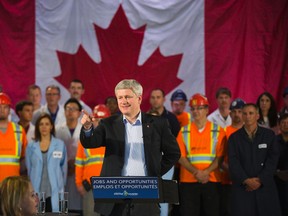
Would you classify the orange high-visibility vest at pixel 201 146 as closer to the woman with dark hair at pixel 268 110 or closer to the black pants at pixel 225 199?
the black pants at pixel 225 199

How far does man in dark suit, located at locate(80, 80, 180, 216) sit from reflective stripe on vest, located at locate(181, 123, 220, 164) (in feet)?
11.0

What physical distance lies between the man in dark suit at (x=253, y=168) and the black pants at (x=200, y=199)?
36 cm

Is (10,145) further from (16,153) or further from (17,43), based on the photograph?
(17,43)

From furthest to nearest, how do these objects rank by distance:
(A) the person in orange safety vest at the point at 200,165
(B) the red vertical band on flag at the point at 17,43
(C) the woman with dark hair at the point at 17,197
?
(B) the red vertical band on flag at the point at 17,43
(A) the person in orange safety vest at the point at 200,165
(C) the woman with dark hair at the point at 17,197

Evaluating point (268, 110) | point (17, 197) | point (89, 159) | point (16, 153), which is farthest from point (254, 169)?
point (17, 197)

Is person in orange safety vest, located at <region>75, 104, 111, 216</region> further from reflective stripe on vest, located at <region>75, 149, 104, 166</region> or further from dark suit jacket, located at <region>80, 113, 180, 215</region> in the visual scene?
dark suit jacket, located at <region>80, 113, 180, 215</region>

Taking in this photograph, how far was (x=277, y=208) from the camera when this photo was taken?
9289mm

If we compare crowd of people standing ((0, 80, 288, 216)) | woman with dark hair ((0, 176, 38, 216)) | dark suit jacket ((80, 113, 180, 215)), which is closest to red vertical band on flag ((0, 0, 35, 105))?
crowd of people standing ((0, 80, 288, 216))

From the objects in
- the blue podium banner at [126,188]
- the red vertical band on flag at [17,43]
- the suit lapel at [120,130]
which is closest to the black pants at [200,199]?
the suit lapel at [120,130]

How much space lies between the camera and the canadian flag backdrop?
1169cm

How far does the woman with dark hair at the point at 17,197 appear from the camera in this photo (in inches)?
169

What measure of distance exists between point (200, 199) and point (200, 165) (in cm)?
46

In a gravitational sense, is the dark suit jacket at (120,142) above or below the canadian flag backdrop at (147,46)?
below

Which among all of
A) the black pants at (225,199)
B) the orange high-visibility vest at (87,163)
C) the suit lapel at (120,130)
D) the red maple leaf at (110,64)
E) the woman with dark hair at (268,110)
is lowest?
the black pants at (225,199)
